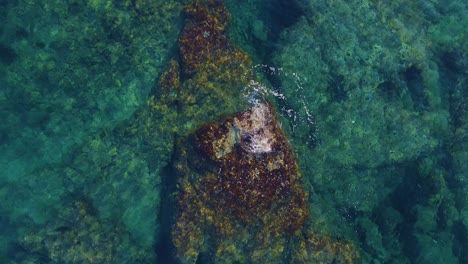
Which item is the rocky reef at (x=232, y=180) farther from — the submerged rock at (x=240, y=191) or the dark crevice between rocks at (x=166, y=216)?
the dark crevice between rocks at (x=166, y=216)

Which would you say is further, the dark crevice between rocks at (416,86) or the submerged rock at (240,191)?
the dark crevice between rocks at (416,86)

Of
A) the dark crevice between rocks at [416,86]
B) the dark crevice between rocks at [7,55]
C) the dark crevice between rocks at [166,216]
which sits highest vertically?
the dark crevice between rocks at [416,86]

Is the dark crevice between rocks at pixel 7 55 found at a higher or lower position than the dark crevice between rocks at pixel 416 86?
lower

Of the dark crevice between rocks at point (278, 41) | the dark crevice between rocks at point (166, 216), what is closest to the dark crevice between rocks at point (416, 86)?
the dark crevice between rocks at point (278, 41)

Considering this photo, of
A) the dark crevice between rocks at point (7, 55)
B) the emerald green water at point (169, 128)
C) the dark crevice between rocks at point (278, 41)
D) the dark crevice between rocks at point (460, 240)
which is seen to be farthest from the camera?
the dark crevice between rocks at point (460, 240)

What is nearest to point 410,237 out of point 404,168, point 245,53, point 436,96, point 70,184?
point 404,168

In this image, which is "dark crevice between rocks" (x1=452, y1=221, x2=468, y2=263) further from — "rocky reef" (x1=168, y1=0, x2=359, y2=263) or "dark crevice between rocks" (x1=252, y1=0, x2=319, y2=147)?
"dark crevice between rocks" (x1=252, y1=0, x2=319, y2=147)
